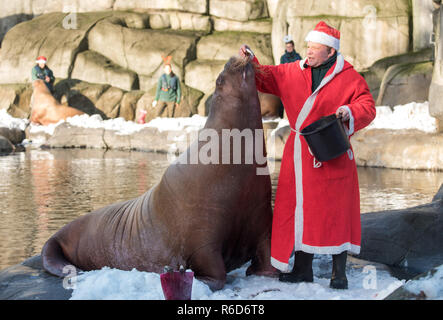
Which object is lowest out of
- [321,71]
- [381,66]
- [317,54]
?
[321,71]

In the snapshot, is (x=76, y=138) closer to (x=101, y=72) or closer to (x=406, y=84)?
(x=101, y=72)

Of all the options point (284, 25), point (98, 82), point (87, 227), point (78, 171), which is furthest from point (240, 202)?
point (98, 82)

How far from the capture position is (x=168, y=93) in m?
17.9

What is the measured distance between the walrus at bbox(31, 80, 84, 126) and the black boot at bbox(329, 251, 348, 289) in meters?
15.5

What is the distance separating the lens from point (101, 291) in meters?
3.11

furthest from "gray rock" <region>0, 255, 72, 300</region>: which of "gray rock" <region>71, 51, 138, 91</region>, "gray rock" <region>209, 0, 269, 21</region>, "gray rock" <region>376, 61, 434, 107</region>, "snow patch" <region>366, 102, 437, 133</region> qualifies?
"gray rock" <region>209, 0, 269, 21</region>

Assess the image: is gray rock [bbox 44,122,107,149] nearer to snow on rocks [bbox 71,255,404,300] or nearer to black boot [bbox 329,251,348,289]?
snow on rocks [bbox 71,255,404,300]

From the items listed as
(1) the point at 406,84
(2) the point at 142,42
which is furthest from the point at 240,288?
(2) the point at 142,42

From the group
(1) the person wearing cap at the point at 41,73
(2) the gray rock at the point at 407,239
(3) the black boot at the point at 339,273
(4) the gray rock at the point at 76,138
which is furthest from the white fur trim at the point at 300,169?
(1) the person wearing cap at the point at 41,73

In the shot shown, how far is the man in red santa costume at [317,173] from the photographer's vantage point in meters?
3.31

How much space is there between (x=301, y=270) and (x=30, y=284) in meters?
1.67

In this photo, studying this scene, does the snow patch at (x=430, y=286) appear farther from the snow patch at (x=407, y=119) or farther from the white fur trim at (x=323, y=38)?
the snow patch at (x=407, y=119)

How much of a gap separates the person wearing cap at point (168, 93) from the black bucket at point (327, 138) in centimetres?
1446
